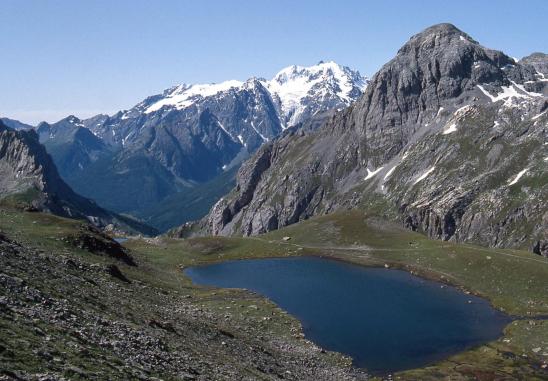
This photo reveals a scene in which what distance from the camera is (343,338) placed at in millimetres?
90062

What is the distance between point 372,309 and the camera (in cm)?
11212

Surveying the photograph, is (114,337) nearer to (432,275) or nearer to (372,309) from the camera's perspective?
(372,309)

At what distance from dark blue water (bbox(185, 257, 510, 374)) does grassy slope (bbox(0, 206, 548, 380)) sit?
4240 mm

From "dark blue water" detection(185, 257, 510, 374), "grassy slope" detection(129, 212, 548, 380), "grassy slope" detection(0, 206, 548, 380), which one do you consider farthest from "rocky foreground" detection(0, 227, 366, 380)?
"grassy slope" detection(129, 212, 548, 380)

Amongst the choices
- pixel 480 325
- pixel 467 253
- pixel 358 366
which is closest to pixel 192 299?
pixel 358 366

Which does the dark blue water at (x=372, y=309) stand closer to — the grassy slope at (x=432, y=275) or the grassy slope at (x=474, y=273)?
the grassy slope at (x=474, y=273)

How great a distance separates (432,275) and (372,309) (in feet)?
128

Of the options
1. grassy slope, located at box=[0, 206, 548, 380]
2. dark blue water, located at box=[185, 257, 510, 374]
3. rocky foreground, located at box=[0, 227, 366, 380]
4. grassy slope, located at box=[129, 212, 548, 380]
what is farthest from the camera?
dark blue water, located at box=[185, 257, 510, 374]

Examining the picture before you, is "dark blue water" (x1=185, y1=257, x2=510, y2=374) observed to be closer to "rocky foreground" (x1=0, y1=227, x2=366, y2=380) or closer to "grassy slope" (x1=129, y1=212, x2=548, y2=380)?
"grassy slope" (x1=129, y1=212, x2=548, y2=380)

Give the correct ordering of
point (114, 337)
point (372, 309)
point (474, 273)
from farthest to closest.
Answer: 1. point (474, 273)
2. point (372, 309)
3. point (114, 337)

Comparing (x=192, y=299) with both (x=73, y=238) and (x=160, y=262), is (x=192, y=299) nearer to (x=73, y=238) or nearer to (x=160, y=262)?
(x=73, y=238)

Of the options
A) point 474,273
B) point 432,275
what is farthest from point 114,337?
point 432,275

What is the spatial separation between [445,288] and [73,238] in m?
84.4

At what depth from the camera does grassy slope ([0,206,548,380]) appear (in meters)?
79.4
